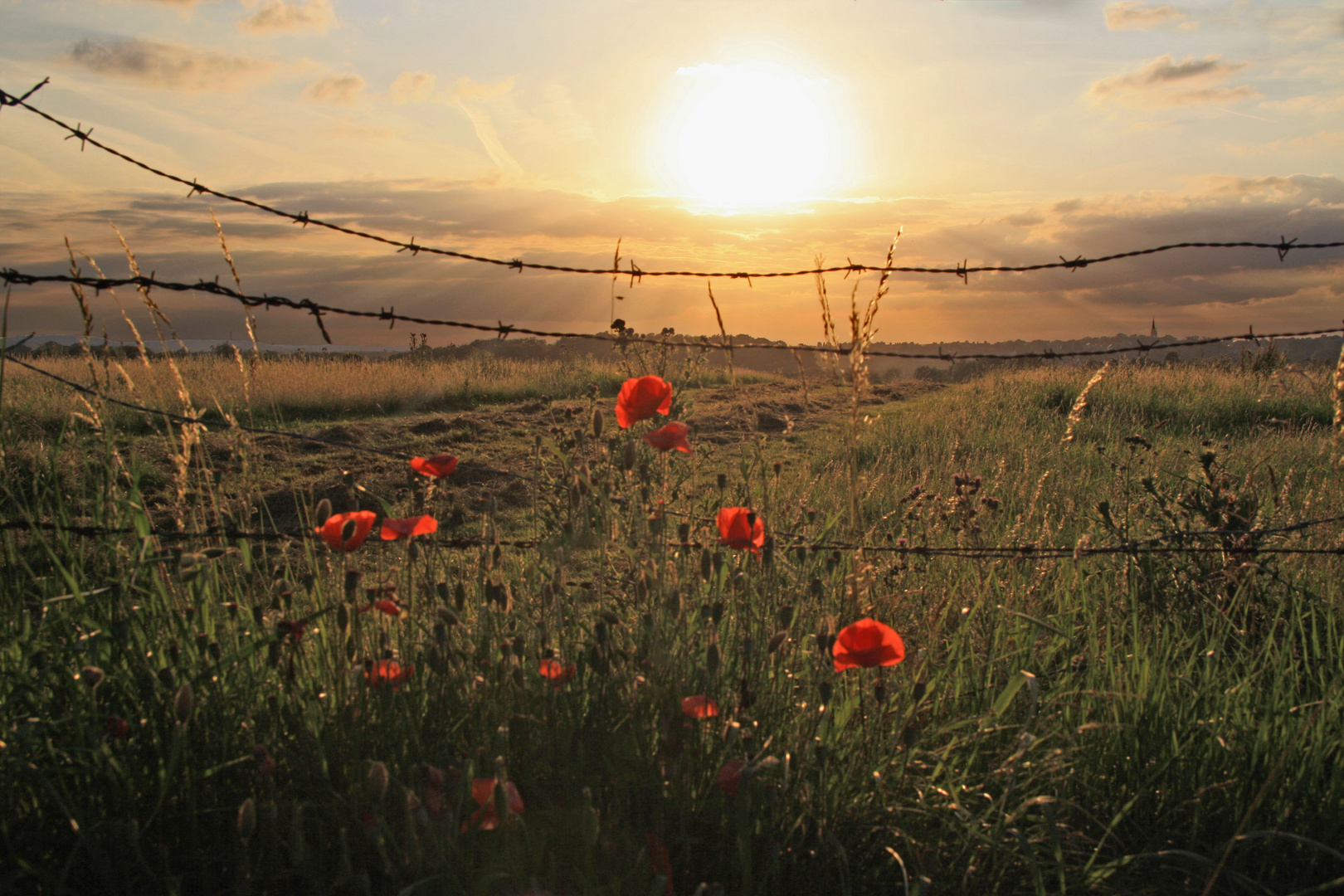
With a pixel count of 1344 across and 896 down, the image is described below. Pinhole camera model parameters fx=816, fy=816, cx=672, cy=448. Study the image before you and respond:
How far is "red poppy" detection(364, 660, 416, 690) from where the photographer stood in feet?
4.93

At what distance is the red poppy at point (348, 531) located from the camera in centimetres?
146

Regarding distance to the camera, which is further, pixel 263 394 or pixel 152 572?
pixel 263 394

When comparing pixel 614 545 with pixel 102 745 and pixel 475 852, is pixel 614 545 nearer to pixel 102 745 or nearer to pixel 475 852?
pixel 475 852

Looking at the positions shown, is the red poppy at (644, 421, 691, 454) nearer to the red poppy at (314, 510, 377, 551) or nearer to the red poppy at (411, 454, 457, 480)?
the red poppy at (411, 454, 457, 480)

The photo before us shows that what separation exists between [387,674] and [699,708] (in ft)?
1.89

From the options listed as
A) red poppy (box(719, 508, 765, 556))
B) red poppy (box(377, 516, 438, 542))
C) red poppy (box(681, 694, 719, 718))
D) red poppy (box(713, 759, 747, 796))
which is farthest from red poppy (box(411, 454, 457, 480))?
red poppy (box(713, 759, 747, 796))

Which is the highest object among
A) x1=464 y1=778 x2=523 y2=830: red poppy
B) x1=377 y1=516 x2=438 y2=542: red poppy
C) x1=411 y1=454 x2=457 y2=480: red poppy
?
x1=411 y1=454 x2=457 y2=480: red poppy

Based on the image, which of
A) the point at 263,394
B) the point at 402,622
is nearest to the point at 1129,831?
the point at 402,622

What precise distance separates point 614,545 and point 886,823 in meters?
1.15

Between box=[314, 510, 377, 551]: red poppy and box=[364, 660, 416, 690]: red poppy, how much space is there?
23cm

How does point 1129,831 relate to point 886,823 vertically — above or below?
below

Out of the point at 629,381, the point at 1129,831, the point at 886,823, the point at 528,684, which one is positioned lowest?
the point at 1129,831

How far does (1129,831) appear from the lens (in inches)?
68.6

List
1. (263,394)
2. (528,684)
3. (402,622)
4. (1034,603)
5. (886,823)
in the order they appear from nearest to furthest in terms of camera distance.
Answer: (886,823) < (528,684) < (402,622) < (1034,603) < (263,394)
